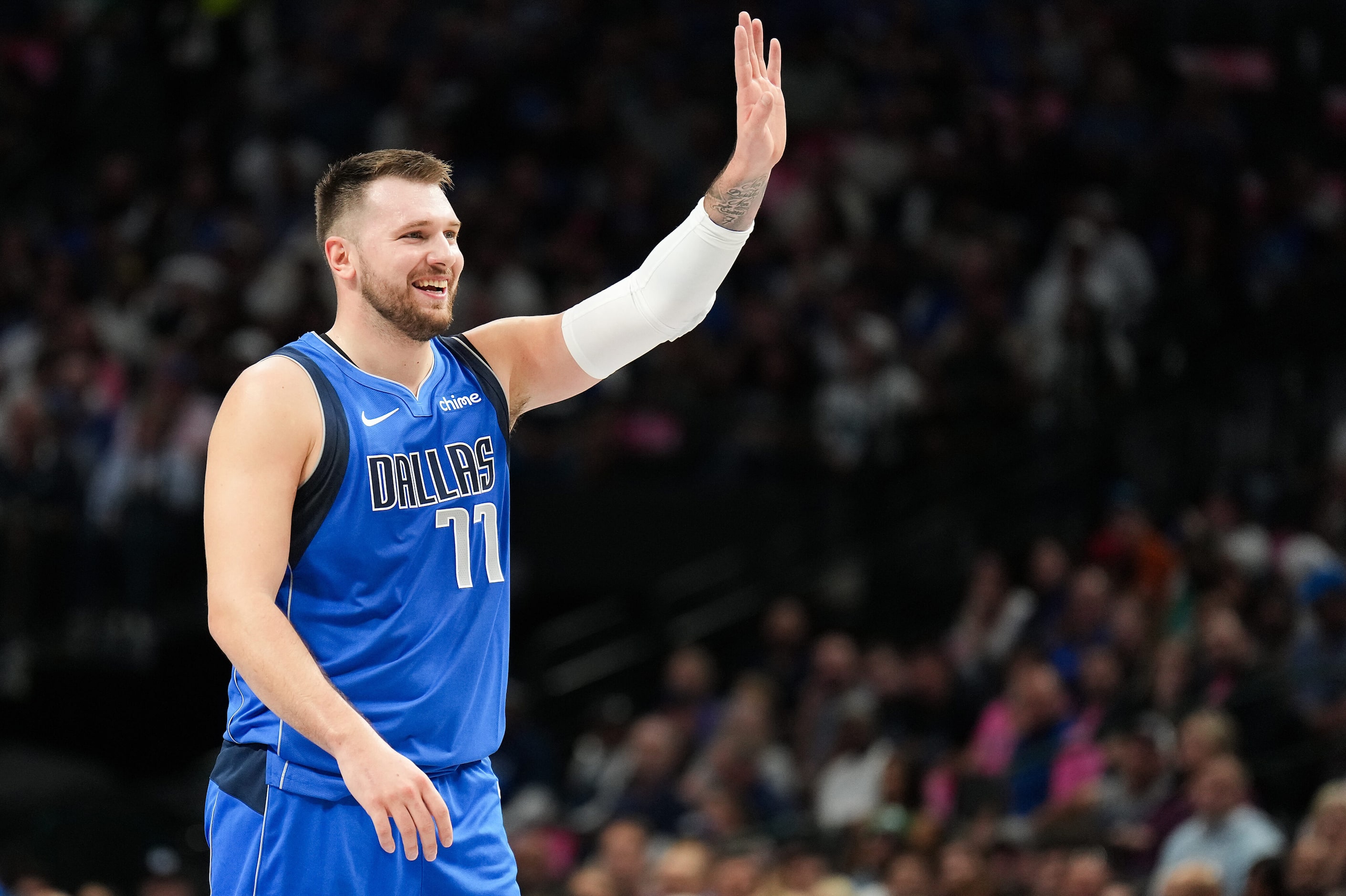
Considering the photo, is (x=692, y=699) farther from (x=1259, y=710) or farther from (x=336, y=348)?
(x=336, y=348)

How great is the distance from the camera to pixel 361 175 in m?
4.05

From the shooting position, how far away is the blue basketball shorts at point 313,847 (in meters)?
3.77

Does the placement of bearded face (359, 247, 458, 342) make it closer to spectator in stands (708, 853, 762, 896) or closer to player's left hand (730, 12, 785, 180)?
player's left hand (730, 12, 785, 180)

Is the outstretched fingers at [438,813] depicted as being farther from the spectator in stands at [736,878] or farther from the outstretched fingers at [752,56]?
the spectator in stands at [736,878]

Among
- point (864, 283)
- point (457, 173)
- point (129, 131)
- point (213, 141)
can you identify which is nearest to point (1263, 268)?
point (864, 283)

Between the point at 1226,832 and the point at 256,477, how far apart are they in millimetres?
6139

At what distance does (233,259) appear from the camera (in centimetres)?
1469

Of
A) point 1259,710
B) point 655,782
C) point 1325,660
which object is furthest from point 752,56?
point 655,782

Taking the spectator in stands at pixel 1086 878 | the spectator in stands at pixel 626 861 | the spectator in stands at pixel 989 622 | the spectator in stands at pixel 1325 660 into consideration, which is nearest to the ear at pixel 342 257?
the spectator in stands at pixel 1086 878

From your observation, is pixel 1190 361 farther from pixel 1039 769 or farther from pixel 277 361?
pixel 277 361

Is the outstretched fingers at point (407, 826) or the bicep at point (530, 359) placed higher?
the bicep at point (530, 359)

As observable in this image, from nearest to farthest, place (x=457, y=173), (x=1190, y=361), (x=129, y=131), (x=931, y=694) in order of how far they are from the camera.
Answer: (x=931, y=694)
(x=1190, y=361)
(x=457, y=173)
(x=129, y=131)

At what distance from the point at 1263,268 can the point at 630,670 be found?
18.0 ft

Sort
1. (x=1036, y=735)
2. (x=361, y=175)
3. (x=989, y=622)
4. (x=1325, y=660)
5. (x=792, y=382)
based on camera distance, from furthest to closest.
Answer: (x=792, y=382), (x=989, y=622), (x=1036, y=735), (x=1325, y=660), (x=361, y=175)
